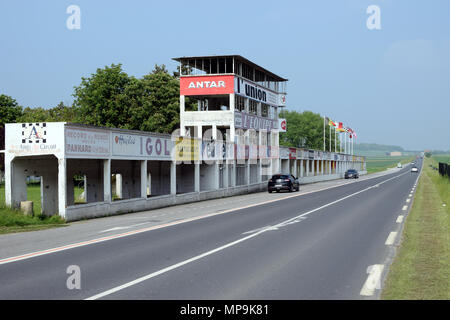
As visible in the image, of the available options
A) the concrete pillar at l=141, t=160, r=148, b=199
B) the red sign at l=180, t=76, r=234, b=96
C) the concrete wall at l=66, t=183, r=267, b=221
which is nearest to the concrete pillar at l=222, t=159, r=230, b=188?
the concrete wall at l=66, t=183, r=267, b=221

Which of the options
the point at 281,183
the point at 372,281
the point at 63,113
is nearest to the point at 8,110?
the point at 63,113

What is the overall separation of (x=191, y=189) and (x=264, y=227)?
76.5 ft

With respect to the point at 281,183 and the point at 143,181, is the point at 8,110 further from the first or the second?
the point at 143,181

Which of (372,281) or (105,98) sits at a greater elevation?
(105,98)

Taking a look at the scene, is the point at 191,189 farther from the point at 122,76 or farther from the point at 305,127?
the point at 305,127

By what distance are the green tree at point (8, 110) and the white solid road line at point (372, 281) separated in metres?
67.8

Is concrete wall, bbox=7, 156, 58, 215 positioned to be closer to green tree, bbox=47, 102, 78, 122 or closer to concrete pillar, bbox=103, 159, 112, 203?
concrete pillar, bbox=103, 159, 112, 203

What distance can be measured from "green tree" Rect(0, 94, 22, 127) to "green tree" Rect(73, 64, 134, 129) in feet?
43.3

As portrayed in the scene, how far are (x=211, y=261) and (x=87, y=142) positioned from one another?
13017mm

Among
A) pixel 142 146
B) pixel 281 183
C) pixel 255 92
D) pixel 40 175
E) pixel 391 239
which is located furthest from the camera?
pixel 255 92

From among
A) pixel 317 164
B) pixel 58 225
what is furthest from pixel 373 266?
pixel 317 164

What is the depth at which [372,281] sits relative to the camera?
26.3ft

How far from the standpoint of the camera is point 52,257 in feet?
35.9

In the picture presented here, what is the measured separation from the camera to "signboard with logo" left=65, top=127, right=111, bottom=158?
795 inches
